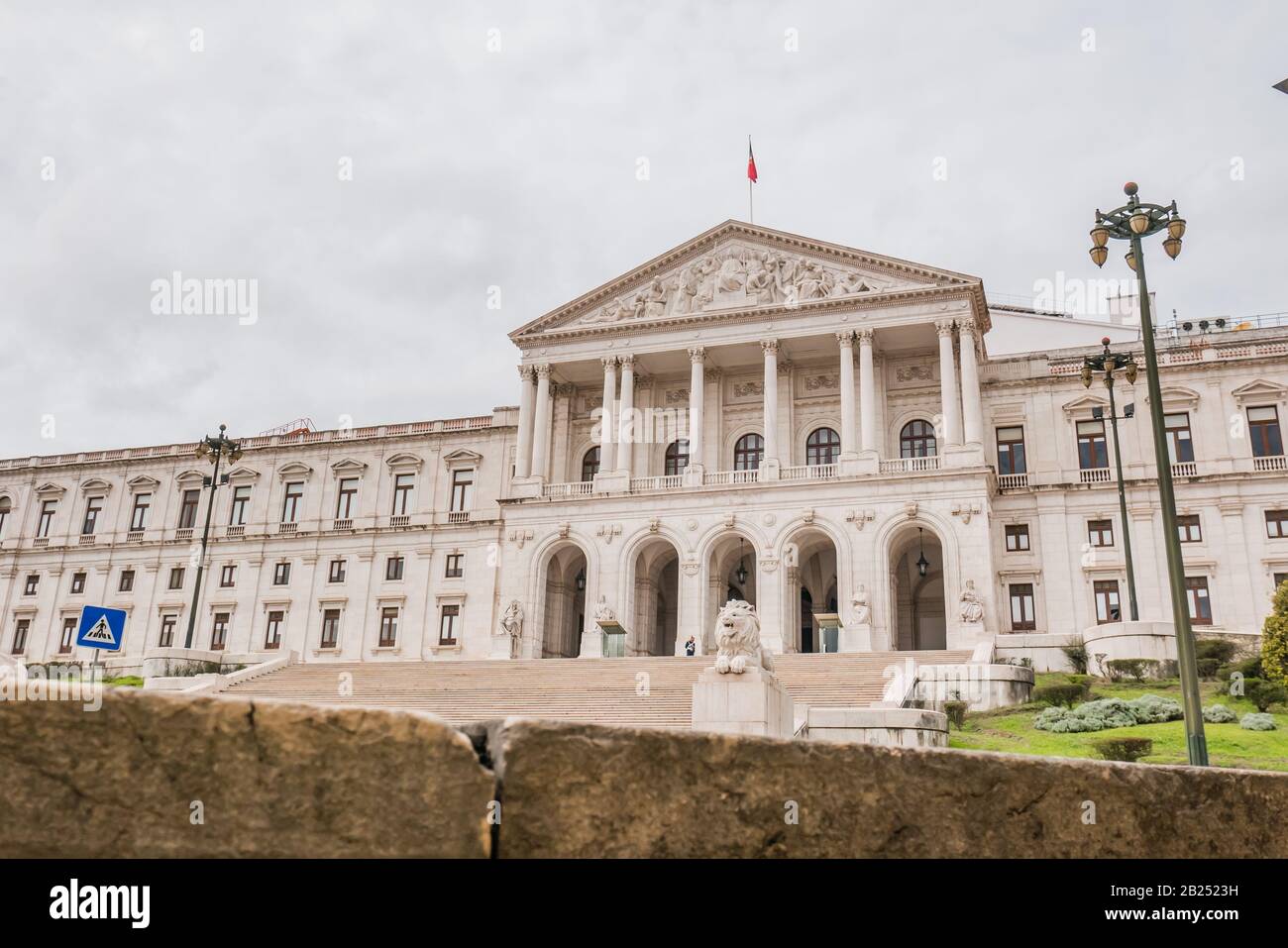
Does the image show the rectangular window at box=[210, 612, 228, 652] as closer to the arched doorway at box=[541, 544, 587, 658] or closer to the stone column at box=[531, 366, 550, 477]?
the arched doorway at box=[541, 544, 587, 658]

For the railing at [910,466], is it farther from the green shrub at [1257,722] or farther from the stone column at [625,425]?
the green shrub at [1257,722]

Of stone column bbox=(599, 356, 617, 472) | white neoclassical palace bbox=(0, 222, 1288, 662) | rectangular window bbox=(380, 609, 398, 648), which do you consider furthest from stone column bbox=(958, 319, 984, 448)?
rectangular window bbox=(380, 609, 398, 648)

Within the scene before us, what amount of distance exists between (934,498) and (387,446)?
96.4ft

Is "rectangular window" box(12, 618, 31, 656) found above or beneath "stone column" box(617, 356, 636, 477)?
beneath

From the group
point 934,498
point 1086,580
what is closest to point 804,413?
point 934,498

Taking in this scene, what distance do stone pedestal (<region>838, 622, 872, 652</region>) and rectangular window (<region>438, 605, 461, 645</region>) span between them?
20336 millimetres

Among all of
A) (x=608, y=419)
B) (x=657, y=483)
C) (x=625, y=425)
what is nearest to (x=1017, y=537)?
(x=657, y=483)

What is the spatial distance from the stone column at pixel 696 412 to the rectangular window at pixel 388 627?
58.0 ft

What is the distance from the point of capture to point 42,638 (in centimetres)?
5894

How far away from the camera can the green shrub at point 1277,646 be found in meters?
24.8

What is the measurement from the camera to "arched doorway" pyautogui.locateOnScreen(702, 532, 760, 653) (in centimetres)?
4491

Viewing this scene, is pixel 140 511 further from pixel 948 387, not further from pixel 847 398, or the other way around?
pixel 948 387

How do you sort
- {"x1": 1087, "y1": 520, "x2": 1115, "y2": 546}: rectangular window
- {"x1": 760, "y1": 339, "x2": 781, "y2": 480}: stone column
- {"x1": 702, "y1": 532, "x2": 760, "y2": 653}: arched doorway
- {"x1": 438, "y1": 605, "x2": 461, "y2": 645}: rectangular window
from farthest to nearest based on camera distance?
{"x1": 438, "y1": 605, "x2": 461, "y2": 645}: rectangular window < {"x1": 760, "y1": 339, "x2": 781, "y2": 480}: stone column < {"x1": 702, "y1": 532, "x2": 760, "y2": 653}: arched doorway < {"x1": 1087, "y1": 520, "x2": 1115, "y2": 546}: rectangular window

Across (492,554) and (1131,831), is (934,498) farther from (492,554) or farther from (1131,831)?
(1131,831)
